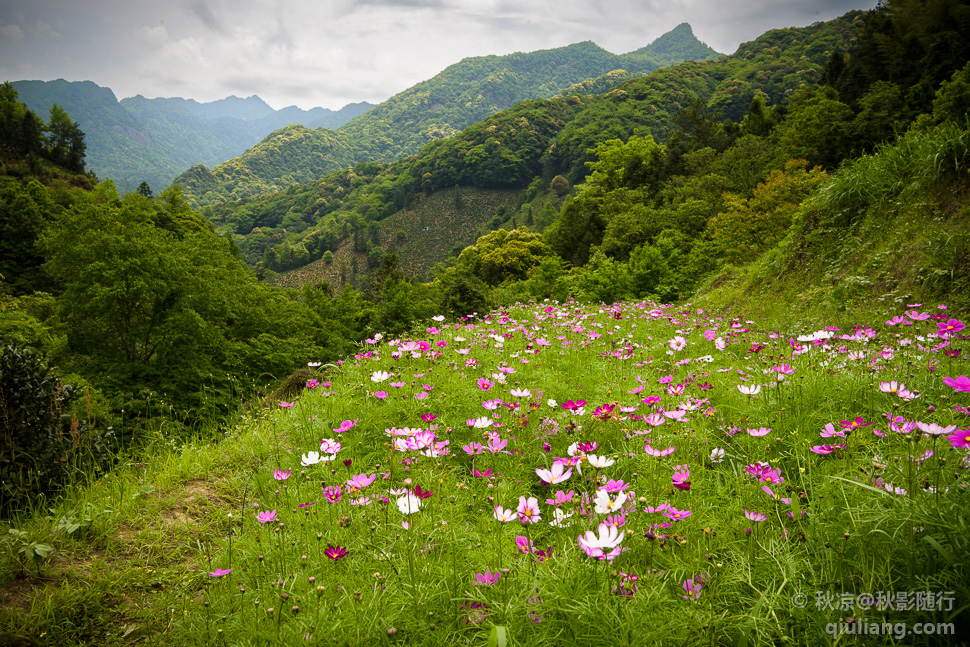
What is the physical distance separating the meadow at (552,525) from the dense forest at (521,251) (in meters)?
1.02

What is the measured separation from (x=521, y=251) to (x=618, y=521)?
26.9m

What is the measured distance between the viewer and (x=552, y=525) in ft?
4.39

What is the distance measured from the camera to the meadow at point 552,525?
1126 millimetres

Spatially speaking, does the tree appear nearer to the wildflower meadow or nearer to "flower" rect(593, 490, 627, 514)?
the wildflower meadow

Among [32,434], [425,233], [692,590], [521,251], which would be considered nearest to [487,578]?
[692,590]

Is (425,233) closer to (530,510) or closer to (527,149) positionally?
(527,149)

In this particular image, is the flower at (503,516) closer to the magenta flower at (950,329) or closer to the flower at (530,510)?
the flower at (530,510)

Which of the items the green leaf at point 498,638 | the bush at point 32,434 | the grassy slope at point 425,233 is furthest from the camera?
the grassy slope at point 425,233

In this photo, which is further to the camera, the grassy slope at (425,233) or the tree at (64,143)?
the grassy slope at (425,233)

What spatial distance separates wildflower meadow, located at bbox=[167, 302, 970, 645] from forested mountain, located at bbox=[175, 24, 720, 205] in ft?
364

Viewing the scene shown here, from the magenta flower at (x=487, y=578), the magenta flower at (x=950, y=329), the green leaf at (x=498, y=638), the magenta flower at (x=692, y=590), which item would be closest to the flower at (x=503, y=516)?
the magenta flower at (x=487, y=578)

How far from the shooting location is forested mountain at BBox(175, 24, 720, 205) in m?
108

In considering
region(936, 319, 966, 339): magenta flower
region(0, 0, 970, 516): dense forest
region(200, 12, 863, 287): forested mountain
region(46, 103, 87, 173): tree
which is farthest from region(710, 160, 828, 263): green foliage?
region(46, 103, 87, 173): tree

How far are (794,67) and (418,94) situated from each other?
462 ft
